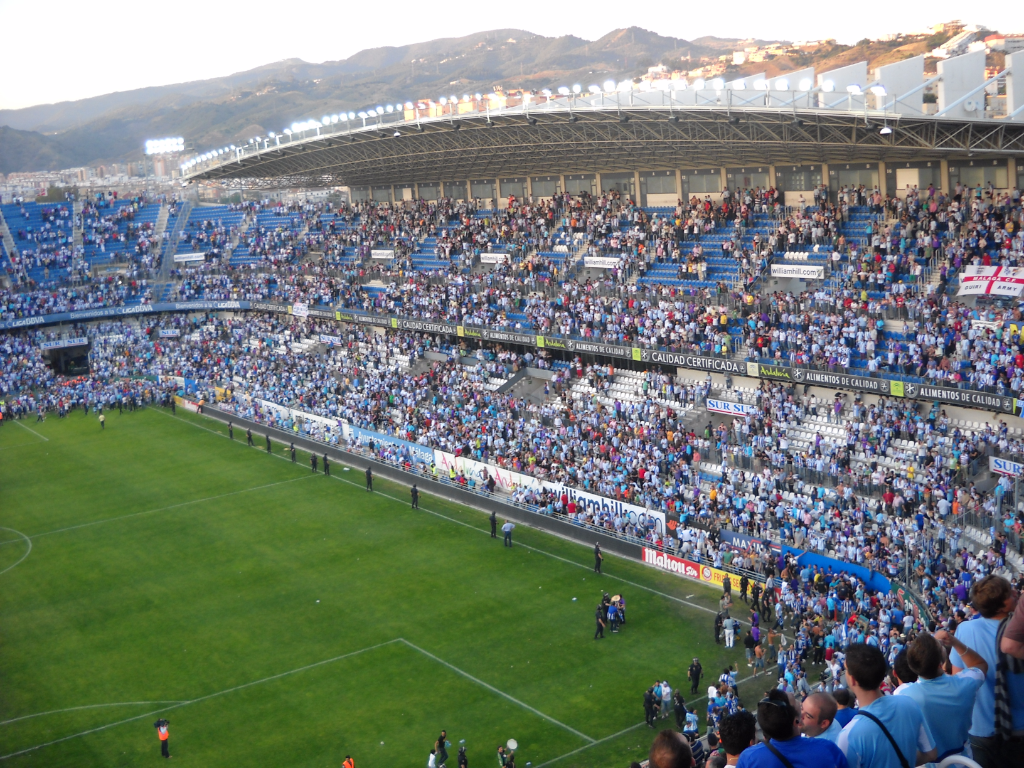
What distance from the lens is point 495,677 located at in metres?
24.2

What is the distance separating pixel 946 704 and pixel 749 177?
41851 mm

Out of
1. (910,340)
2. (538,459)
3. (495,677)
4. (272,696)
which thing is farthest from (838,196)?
(272,696)

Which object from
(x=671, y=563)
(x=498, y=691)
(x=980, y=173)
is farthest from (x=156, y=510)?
(x=980, y=173)

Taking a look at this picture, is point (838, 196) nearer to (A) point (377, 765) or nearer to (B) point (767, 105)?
(B) point (767, 105)

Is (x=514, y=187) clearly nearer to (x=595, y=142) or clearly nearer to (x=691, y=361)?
(x=595, y=142)

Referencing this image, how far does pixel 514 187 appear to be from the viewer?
5800cm

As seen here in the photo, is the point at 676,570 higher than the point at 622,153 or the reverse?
the reverse

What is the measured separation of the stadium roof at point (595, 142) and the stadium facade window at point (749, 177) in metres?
0.58

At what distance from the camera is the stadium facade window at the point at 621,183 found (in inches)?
1982

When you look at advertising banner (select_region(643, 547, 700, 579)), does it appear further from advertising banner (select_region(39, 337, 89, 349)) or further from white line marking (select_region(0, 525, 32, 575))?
advertising banner (select_region(39, 337, 89, 349))

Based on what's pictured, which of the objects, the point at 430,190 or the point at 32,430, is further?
the point at 430,190

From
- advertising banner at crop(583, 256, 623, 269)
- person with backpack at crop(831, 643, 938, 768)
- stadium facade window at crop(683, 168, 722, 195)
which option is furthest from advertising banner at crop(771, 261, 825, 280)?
person with backpack at crop(831, 643, 938, 768)

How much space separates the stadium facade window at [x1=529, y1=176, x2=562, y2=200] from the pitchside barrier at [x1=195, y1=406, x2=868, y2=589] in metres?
19.9

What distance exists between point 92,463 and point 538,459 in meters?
23.8
